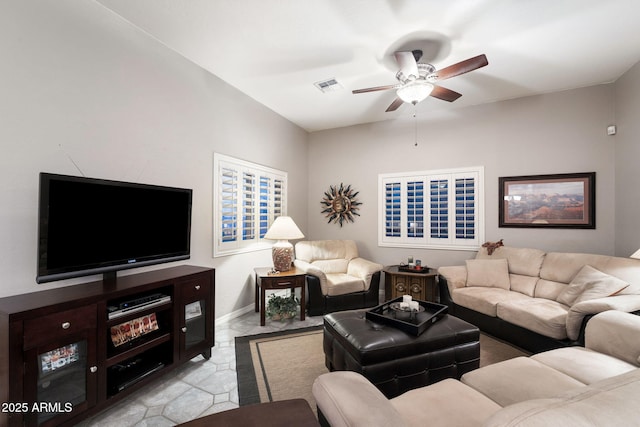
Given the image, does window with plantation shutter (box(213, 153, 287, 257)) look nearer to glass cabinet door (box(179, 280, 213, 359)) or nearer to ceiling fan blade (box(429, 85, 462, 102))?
→ glass cabinet door (box(179, 280, 213, 359))

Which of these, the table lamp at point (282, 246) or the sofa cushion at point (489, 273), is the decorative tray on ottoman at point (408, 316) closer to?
the sofa cushion at point (489, 273)

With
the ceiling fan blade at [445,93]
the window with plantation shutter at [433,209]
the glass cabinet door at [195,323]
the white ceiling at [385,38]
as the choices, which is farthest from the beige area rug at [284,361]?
the white ceiling at [385,38]

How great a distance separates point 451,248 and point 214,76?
160 inches

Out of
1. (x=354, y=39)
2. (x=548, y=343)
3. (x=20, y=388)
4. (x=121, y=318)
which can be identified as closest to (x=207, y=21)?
(x=354, y=39)

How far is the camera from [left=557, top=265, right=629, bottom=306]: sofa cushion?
2480 mm

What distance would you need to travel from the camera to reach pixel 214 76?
3.29 m

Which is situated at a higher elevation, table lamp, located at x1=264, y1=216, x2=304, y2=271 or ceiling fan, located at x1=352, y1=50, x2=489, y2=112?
ceiling fan, located at x1=352, y1=50, x2=489, y2=112

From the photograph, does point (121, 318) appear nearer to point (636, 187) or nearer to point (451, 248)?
point (451, 248)

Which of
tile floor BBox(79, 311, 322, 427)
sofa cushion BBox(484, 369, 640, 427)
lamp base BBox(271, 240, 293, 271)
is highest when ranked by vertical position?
sofa cushion BBox(484, 369, 640, 427)

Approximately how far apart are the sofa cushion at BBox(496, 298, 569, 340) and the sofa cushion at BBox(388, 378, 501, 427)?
1.59m

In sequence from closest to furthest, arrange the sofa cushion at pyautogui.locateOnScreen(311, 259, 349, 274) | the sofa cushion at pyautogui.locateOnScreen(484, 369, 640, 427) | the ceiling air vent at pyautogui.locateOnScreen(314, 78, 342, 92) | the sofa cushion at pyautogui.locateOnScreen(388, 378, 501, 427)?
the sofa cushion at pyautogui.locateOnScreen(484, 369, 640, 427) → the sofa cushion at pyautogui.locateOnScreen(388, 378, 501, 427) → the ceiling air vent at pyautogui.locateOnScreen(314, 78, 342, 92) → the sofa cushion at pyautogui.locateOnScreen(311, 259, 349, 274)

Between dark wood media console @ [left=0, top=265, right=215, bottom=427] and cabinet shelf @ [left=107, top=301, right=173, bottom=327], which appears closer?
dark wood media console @ [left=0, top=265, right=215, bottom=427]

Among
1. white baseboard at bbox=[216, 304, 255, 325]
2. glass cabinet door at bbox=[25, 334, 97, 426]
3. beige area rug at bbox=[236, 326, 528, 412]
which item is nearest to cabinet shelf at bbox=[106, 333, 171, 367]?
glass cabinet door at bbox=[25, 334, 97, 426]

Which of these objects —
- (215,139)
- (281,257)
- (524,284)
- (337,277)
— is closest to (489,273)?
A: (524,284)
